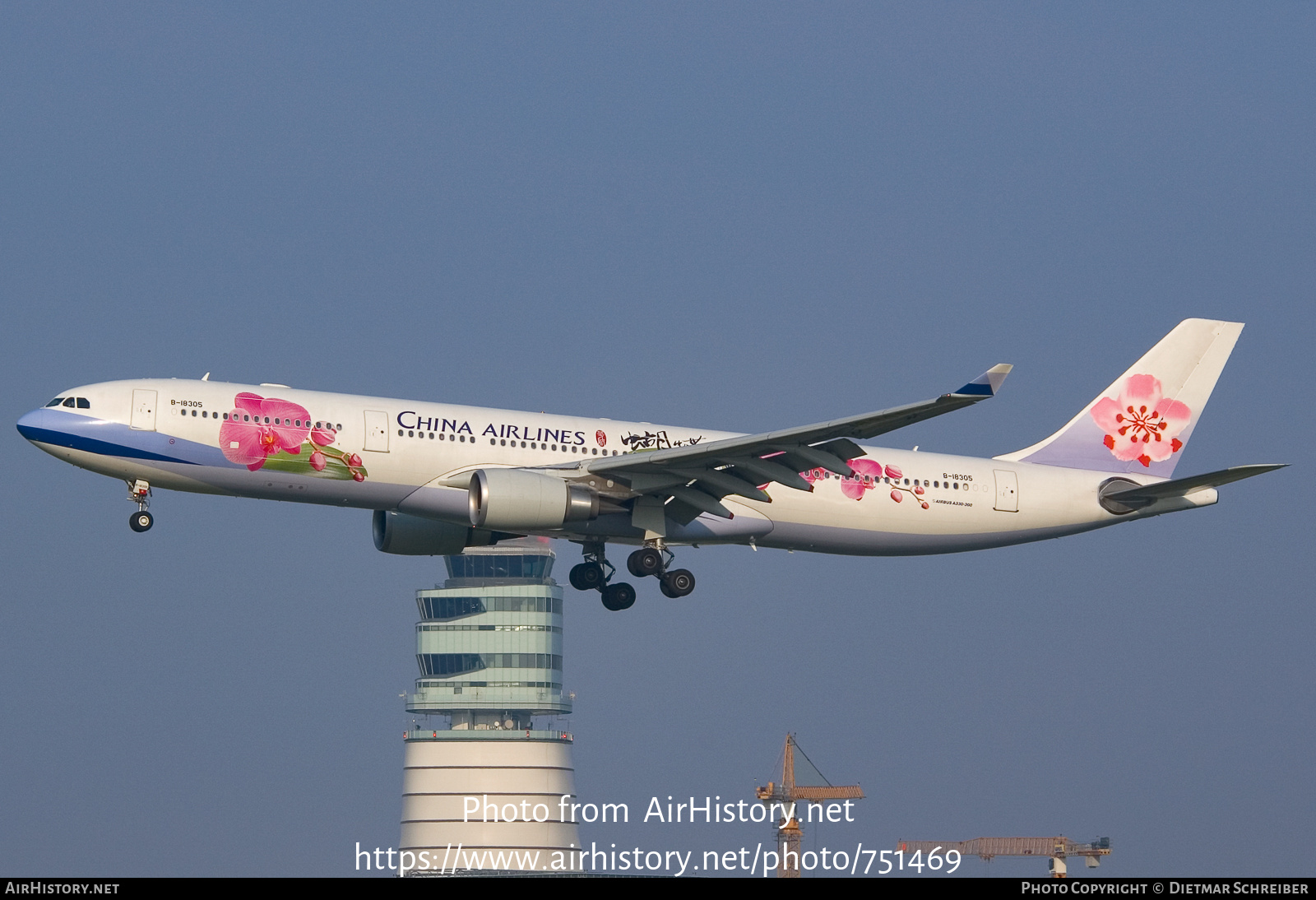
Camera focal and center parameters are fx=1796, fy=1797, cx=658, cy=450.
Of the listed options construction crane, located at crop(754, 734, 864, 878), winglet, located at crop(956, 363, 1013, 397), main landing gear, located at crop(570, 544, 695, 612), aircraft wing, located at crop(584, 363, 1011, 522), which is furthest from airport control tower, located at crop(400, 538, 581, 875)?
winglet, located at crop(956, 363, 1013, 397)

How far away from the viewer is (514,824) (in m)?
127

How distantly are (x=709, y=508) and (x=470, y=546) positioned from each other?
7.18 m

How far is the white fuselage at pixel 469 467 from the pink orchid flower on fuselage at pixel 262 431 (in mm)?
92

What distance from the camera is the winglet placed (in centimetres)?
3956

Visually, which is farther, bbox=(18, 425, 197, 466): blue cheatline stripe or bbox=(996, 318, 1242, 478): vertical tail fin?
bbox=(996, 318, 1242, 478): vertical tail fin

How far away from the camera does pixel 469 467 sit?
1800 inches

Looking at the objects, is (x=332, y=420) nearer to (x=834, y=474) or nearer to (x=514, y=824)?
(x=834, y=474)

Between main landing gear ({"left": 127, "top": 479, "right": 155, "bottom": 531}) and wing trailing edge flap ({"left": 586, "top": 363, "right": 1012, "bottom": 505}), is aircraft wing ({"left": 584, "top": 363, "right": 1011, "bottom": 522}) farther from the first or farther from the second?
main landing gear ({"left": 127, "top": 479, "right": 155, "bottom": 531})

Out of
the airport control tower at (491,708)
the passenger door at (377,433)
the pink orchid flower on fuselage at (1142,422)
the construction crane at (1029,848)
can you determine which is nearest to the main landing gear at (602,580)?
the passenger door at (377,433)

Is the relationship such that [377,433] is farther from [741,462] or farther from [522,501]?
[741,462]

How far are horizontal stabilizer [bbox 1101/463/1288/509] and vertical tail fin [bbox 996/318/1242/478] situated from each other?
2.04 m

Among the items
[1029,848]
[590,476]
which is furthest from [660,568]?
[1029,848]
